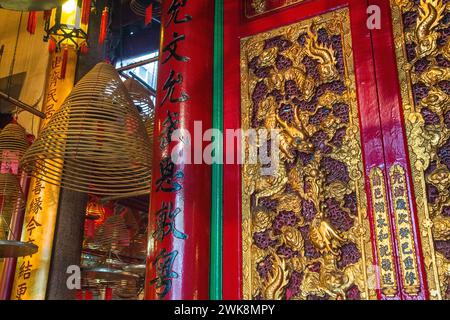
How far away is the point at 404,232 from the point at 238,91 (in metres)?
1.14

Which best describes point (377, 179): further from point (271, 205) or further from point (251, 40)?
point (251, 40)

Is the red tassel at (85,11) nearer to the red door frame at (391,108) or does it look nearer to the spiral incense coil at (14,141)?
the spiral incense coil at (14,141)

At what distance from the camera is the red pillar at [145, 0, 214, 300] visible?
2158 millimetres

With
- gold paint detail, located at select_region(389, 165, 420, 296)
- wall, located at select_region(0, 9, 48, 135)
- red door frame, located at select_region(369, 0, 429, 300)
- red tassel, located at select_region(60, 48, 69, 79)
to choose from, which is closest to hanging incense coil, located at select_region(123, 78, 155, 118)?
red tassel, located at select_region(60, 48, 69, 79)

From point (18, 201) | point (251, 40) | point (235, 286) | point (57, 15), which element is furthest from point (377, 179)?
point (18, 201)

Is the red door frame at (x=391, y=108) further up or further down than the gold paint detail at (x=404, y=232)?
further up

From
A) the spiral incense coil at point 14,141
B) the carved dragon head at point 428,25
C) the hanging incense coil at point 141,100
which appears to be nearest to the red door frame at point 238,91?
the carved dragon head at point 428,25

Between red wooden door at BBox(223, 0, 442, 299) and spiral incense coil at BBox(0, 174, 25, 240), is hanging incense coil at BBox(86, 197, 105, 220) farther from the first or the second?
red wooden door at BBox(223, 0, 442, 299)

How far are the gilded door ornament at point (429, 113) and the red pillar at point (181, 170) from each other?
975 mm

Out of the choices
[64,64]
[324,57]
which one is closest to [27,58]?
[64,64]

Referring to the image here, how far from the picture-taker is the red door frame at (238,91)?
2.10 meters

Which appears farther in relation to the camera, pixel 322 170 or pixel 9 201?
pixel 9 201

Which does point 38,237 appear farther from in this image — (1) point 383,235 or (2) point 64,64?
(1) point 383,235

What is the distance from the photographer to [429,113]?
202 cm
